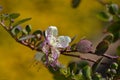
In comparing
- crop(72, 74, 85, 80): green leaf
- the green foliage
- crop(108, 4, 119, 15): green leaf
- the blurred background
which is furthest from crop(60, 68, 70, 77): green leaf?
the blurred background

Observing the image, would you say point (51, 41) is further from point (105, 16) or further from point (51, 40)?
point (105, 16)

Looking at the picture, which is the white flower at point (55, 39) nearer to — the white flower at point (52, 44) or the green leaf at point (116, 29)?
the white flower at point (52, 44)

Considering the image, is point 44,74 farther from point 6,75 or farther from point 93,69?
point 93,69

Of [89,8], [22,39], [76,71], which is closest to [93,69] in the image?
[76,71]

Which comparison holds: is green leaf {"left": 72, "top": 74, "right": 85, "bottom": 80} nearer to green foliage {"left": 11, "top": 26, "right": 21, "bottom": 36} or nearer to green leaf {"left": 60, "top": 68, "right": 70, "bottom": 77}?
green leaf {"left": 60, "top": 68, "right": 70, "bottom": 77}

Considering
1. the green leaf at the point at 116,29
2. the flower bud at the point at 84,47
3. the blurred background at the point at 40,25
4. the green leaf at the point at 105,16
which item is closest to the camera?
the flower bud at the point at 84,47

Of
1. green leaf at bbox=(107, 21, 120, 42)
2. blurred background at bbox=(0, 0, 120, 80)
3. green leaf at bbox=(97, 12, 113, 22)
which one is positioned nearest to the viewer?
green leaf at bbox=(107, 21, 120, 42)

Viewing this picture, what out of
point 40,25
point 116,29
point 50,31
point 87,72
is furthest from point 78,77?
point 40,25

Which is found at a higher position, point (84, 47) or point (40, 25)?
point (84, 47)

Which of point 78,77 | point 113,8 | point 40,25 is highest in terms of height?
point 113,8

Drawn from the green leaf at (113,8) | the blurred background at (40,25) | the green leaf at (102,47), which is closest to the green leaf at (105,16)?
the green leaf at (113,8)
